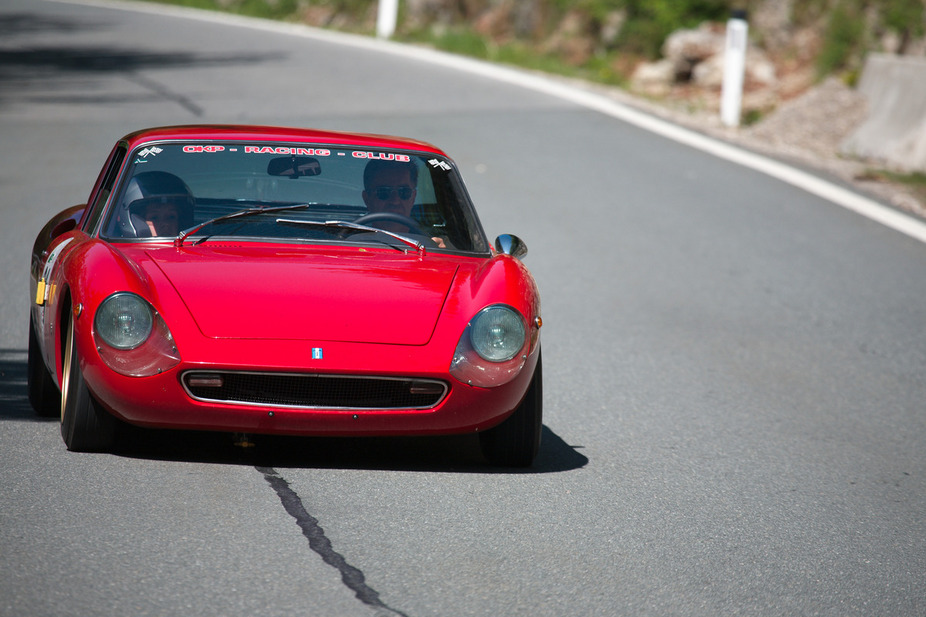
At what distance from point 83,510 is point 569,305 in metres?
5.08

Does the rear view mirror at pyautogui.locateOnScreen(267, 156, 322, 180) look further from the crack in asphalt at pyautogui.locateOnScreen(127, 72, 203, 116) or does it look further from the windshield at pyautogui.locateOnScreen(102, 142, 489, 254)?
the crack in asphalt at pyautogui.locateOnScreen(127, 72, 203, 116)

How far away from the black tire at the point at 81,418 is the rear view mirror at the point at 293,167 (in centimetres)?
125

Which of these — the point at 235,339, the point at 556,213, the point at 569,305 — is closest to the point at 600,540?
the point at 235,339

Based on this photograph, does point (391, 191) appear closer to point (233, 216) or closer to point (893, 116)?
point (233, 216)

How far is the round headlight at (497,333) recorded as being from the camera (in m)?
4.99

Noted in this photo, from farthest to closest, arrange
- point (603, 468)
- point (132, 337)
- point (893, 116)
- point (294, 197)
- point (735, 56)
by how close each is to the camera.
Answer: point (735, 56), point (893, 116), point (294, 197), point (603, 468), point (132, 337)

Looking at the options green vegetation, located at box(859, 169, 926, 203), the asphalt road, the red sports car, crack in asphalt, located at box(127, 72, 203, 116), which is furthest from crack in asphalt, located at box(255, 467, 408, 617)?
crack in asphalt, located at box(127, 72, 203, 116)

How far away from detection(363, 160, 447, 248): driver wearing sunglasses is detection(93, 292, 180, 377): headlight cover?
1413mm

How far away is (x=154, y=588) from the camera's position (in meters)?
3.74

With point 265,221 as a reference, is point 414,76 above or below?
below

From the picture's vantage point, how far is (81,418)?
4.99m

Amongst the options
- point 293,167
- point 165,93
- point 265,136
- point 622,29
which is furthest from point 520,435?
point 622,29

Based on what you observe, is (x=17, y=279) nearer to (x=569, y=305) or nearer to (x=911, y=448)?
(x=569, y=305)

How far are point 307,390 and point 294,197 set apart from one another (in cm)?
136
